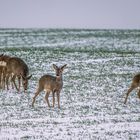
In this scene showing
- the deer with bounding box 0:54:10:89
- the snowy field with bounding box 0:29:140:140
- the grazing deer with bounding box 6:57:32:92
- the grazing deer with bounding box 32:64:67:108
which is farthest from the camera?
the deer with bounding box 0:54:10:89

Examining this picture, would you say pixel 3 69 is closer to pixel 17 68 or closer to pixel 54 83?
pixel 17 68

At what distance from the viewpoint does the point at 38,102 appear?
20344 millimetres

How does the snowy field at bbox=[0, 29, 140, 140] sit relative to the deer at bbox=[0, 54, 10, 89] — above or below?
below

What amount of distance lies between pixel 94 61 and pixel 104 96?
12.7 metres

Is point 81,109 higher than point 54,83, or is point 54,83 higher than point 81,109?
point 54,83

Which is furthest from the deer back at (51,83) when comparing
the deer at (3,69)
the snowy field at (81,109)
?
the deer at (3,69)

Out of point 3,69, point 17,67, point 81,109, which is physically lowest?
point 81,109

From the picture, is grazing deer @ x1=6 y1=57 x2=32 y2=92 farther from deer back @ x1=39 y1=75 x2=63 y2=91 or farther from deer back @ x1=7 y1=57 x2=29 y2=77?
deer back @ x1=39 y1=75 x2=63 y2=91

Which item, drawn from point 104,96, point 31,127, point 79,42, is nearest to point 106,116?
point 31,127

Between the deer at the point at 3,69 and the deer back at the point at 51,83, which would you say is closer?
the deer back at the point at 51,83

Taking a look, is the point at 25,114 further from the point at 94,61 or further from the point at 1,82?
the point at 94,61

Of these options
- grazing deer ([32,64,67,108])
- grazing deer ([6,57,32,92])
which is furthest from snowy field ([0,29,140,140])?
grazing deer ([6,57,32,92])

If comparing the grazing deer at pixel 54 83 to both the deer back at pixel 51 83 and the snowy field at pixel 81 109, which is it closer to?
the deer back at pixel 51 83

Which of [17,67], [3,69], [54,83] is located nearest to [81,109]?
[54,83]
